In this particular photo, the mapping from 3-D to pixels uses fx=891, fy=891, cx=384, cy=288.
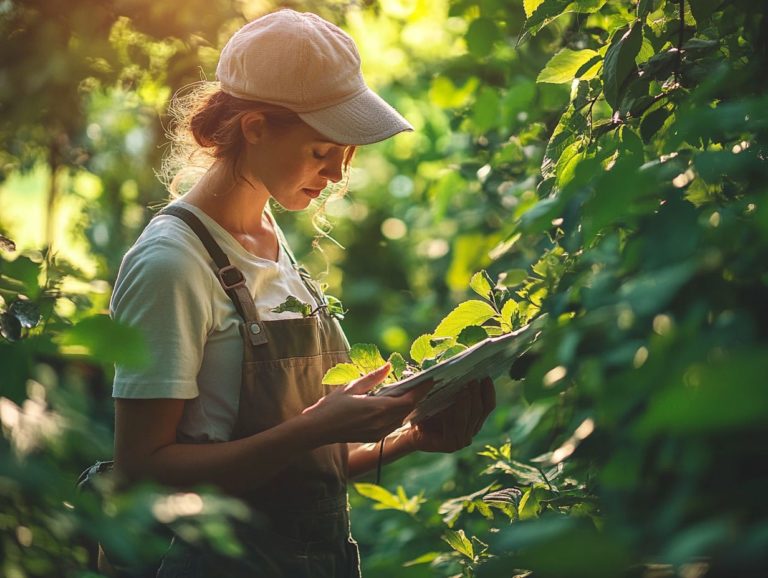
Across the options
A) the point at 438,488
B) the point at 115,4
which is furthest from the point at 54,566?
the point at 115,4

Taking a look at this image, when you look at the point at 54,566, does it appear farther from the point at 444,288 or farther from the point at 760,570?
the point at 444,288

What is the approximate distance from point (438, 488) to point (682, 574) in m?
2.29

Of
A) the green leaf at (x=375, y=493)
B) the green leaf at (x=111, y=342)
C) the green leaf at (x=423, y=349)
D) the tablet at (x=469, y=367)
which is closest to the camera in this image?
the green leaf at (x=111, y=342)

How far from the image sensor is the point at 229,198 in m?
1.89

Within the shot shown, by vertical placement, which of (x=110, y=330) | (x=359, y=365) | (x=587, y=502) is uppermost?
(x=110, y=330)

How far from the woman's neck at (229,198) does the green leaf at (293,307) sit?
191 millimetres

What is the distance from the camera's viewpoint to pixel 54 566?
93 centimetres

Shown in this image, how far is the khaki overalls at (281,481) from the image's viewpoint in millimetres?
1697

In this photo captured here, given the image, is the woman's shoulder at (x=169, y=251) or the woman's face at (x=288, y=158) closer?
the woman's shoulder at (x=169, y=251)

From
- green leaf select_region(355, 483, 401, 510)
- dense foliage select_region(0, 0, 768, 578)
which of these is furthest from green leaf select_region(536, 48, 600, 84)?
green leaf select_region(355, 483, 401, 510)

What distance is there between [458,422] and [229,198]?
673 mm

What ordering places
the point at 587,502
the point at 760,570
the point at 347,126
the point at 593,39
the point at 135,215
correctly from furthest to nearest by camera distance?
1. the point at 135,215
2. the point at 593,39
3. the point at 347,126
4. the point at 587,502
5. the point at 760,570

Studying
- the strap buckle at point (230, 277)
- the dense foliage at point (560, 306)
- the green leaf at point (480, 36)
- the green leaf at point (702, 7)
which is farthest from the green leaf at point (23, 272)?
the green leaf at point (480, 36)

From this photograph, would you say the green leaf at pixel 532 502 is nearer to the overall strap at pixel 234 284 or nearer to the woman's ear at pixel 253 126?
the overall strap at pixel 234 284
